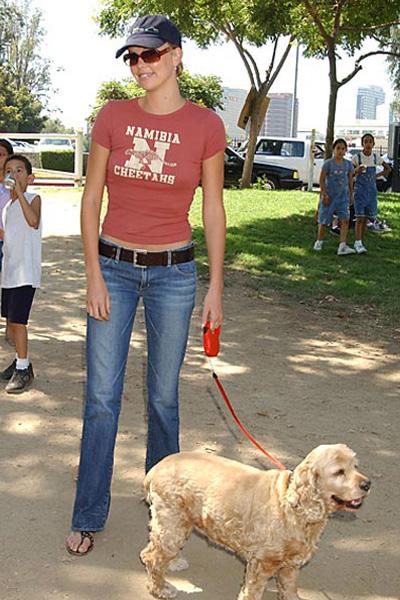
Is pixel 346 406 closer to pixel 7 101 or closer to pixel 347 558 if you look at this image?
pixel 347 558

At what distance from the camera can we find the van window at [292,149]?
28047mm

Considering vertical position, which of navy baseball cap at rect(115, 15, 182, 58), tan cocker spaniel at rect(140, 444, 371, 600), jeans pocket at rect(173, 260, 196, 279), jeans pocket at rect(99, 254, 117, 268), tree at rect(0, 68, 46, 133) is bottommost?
tan cocker spaniel at rect(140, 444, 371, 600)

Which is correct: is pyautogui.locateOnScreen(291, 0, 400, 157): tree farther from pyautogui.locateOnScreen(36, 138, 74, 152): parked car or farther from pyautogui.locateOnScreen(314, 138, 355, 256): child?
pyautogui.locateOnScreen(36, 138, 74, 152): parked car

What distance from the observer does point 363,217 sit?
43.9ft

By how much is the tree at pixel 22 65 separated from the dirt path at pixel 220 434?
6847 centimetres

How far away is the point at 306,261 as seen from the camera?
12.0m

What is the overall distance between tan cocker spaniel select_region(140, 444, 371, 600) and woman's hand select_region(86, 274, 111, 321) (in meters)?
0.67

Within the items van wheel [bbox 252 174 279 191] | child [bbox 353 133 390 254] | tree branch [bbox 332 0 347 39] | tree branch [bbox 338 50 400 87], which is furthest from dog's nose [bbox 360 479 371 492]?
van wheel [bbox 252 174 279 191]

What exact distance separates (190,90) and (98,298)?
124ft

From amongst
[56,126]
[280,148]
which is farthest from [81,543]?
[56,126]

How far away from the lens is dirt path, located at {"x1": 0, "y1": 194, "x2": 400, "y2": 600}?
12.1ft

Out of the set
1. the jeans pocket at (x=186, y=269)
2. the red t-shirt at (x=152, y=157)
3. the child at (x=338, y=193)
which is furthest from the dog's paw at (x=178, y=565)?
the child at (x=338, y=193)

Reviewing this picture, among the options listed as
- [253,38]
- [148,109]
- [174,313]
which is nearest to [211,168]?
[148,109]

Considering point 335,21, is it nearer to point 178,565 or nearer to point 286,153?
point 286,153
